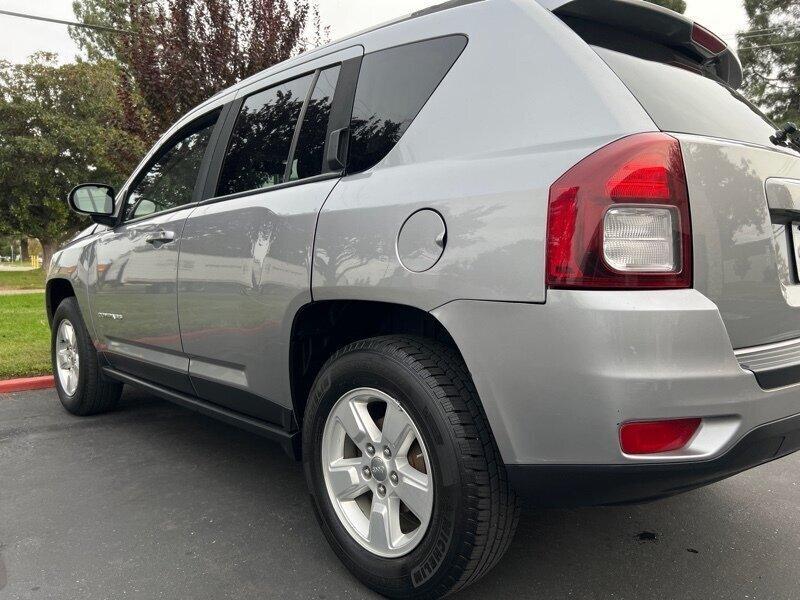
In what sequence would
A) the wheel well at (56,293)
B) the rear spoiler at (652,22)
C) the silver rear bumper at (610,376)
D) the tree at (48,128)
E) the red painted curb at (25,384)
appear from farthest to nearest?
the tree at (48,128), the red painted curb at (25,384), the wheel well at (56,293), the rear spoiler at (652,22), the silver rear bumper at (610,376)

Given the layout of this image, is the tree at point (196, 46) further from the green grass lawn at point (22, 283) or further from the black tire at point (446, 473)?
the green grass lawn at point (22, 283)

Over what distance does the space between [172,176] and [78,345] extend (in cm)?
148

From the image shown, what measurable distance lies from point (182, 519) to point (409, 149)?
1.79m

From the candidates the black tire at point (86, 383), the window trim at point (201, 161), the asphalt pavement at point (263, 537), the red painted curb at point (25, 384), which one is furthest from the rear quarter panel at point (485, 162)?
the red painted curb at point (25, 384)

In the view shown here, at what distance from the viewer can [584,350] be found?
1501 mm

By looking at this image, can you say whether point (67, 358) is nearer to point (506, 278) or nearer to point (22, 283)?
point (506, 278)

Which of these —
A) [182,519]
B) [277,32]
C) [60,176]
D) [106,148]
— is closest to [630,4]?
[182,519]

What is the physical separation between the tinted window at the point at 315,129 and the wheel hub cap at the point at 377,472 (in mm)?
910

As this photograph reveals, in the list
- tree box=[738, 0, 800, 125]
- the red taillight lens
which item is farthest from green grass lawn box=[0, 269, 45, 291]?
tree box=[738, 0, 800, 125]

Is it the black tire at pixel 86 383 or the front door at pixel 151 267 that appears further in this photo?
the black tire at pixel 86 383

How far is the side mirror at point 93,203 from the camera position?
371 cm

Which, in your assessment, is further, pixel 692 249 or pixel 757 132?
pixel 757 132

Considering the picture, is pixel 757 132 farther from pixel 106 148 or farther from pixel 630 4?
pixel 106 148

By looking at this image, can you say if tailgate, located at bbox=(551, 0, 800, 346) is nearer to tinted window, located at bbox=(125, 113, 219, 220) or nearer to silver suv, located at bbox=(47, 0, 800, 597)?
silver suv, located at bbox=(47, 0, 800, 597)
